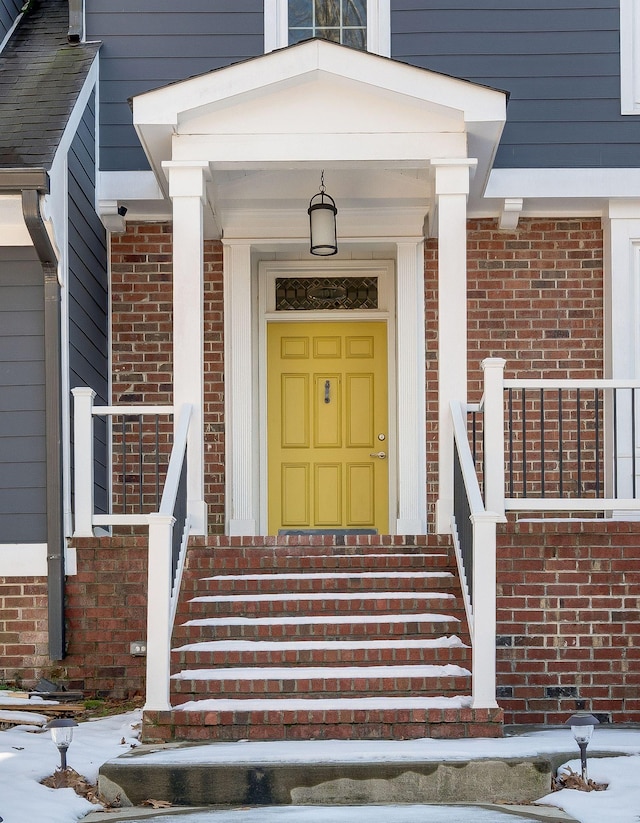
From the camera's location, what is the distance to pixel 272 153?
7.71 meters

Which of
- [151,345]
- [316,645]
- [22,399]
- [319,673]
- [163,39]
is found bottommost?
[319,673]

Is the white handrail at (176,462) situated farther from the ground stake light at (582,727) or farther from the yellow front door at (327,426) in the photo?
the ground stake light at (582,727)

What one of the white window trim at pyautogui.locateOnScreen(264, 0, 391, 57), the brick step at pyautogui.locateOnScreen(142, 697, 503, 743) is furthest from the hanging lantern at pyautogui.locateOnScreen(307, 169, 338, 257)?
the brick step at pyautogui.locateOnScreen(142, 697, 503, 743)

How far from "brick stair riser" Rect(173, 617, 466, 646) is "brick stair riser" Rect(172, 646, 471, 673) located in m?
0.19

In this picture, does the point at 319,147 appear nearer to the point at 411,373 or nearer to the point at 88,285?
the point at 88,285

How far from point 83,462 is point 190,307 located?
1.18 m

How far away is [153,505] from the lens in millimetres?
9023

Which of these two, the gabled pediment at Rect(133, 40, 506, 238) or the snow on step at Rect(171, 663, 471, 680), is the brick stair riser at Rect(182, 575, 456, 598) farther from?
the gabled pediment at Rect(133, 40, 506, 238)

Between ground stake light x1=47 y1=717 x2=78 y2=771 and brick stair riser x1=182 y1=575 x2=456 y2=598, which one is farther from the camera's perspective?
brick stair riser x1=182 y1=575 x2=456 y2=598

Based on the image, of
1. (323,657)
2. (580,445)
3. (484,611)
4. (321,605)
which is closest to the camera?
(484,611)

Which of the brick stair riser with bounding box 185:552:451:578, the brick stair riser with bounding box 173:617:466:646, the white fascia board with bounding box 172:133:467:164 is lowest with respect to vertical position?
the brick stair riser with bounding box 173:617:466:646

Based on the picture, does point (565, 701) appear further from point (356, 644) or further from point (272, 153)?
point (272, 153)

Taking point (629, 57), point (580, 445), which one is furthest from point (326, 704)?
point (629, 57)

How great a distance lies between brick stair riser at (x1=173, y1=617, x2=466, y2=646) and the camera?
6.61 metres
